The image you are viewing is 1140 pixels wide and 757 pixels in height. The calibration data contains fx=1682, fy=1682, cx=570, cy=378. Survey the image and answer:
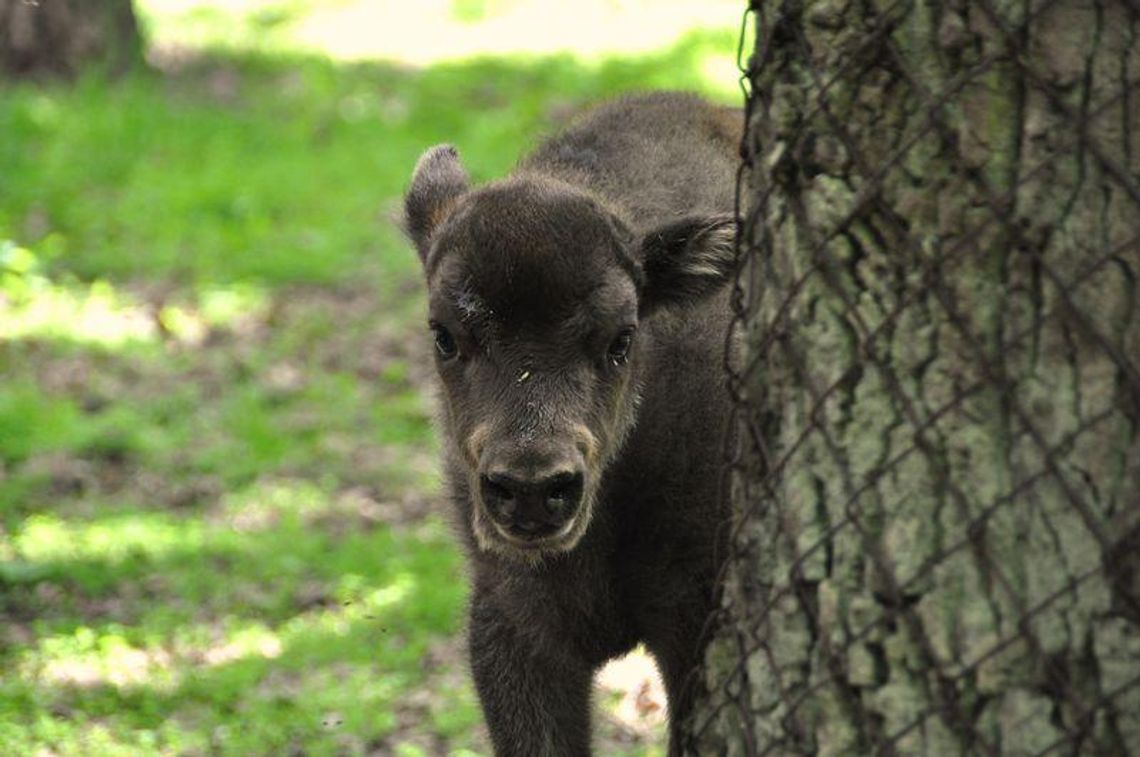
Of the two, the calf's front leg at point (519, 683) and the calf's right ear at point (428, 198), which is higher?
the calf's right ear at point (428, 198)

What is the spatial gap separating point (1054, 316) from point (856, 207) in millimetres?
492

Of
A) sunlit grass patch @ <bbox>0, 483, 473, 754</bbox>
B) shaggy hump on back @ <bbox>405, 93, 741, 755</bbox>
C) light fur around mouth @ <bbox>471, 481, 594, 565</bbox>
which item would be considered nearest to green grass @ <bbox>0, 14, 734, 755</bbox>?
sunlit grass patch @ <bbox>0, 483, 473, 754</bbox>

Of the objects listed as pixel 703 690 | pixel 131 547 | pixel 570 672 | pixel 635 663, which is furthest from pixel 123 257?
pixel 703 690

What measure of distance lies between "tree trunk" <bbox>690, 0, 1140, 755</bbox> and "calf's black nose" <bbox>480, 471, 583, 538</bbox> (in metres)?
1.09

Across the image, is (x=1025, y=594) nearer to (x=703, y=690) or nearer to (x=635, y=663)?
(x=703, y=690)

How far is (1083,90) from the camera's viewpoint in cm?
335

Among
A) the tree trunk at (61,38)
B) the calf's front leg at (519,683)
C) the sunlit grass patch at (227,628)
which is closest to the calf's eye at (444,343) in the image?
the calf's front leg at (519,683)

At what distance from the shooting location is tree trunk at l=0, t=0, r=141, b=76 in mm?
14672

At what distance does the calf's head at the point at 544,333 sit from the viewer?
193 inches

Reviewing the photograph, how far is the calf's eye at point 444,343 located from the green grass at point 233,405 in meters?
1.81

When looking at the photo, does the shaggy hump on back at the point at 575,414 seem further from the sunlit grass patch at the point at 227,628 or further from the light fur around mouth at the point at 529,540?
the sunlit grass patch at the point at 227,628

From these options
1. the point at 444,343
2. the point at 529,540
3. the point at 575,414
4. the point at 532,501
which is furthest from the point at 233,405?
the point at 532,501

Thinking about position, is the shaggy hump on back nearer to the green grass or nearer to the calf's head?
the calf's head

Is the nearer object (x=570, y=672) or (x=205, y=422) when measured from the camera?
(x=570, y=672)
